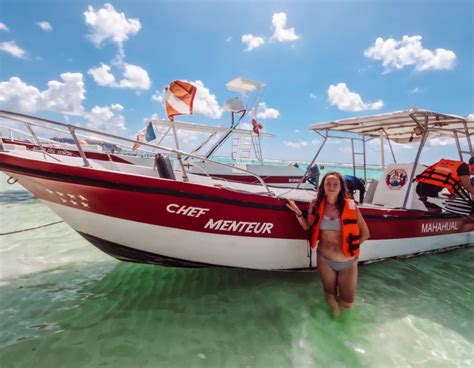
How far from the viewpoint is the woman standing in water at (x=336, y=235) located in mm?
3273

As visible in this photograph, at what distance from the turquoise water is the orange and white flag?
94.7 inches

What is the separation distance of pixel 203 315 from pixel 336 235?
1789 mm

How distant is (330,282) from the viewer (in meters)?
3.47

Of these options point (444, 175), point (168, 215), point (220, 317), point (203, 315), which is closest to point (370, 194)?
point (444, 175)

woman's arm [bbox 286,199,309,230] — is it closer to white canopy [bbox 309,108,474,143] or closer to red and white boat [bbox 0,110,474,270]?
red and white boat [bbox 0,110,474,270]

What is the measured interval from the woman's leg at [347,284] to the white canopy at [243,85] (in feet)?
32.4

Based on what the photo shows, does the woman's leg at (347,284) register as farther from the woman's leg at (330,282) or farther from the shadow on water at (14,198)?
the shadow on water at (14,198)

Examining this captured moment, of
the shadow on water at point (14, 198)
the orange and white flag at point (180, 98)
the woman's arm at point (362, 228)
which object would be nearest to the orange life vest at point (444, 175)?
the woman's arm at point (362, 228)

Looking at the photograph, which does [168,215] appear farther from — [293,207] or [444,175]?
[444,175]

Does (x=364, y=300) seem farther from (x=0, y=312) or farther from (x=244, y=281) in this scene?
(x=0, y=312)

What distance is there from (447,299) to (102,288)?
4.77 meters

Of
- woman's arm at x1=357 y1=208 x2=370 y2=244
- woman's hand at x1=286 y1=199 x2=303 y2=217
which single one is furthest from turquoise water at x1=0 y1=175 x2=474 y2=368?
woman's hand at x1=286 y1=199 x2=303 y2=217

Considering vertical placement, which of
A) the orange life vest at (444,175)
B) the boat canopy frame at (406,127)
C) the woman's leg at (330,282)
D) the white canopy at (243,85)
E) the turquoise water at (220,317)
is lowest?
the turquoise water at (220,317)

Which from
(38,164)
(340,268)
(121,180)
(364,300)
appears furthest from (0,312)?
(364,300)
